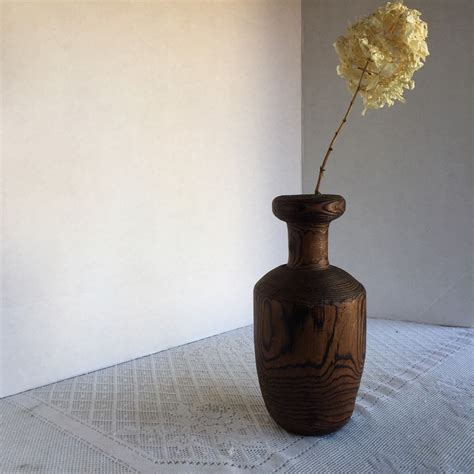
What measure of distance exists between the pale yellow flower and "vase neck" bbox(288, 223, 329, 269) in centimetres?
28

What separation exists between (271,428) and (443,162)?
3.91ft

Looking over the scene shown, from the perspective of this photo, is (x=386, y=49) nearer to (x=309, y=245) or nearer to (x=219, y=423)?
(x=309, y=245)

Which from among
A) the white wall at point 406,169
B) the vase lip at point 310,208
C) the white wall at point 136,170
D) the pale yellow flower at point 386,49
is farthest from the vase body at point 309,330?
the white wall at point 406,169

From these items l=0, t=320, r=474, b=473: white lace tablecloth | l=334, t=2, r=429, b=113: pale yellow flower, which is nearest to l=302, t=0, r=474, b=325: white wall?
l=0, t=320, r=474, b=473: white lace tablecloth

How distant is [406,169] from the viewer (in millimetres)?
1891

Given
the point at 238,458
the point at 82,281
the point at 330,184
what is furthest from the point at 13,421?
the point at 330,184

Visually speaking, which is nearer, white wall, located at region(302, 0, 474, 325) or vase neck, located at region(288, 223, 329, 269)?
vase neck, located at region(288, 223, 329, 269)

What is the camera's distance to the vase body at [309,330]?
0.98m

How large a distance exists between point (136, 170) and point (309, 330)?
0.78 meters

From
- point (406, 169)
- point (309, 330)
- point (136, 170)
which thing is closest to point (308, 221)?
point (309, 330)

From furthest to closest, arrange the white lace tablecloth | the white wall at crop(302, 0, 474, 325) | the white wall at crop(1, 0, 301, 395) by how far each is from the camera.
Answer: the white wall at crop(302, 0, 474, 325) → the white wall at crop(1, 0, 301, 395) → the white lace tablecloth

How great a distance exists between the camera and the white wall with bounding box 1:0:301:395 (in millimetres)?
1285

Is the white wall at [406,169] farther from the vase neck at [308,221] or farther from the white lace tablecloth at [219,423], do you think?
the vase neck at [308,221]

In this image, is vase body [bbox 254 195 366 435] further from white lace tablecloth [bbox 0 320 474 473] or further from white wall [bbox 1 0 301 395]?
white wall [bbox 1 0 301 395]
